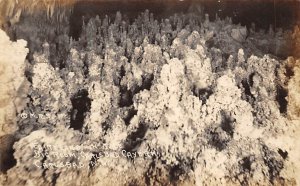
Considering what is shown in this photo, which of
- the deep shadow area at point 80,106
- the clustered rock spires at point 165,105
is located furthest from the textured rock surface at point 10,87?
the deep shadow area at point 80,106

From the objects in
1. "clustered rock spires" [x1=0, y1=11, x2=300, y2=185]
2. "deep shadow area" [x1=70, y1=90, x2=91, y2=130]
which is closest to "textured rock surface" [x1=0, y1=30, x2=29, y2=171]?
"clustered rock spires" [x1=0, y1=11, x2=300, y2=185]

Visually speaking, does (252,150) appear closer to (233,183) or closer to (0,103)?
(233,183)

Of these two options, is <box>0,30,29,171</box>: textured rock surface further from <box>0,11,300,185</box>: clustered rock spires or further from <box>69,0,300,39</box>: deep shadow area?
<box>69,0,300,39</box>: deep shadow area

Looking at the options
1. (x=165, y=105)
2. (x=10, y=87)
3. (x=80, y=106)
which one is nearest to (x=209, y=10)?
(x=165, y=105)

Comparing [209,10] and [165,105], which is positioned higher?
[209,10]

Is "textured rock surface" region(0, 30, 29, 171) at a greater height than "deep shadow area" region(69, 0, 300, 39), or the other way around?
"deep shadow area" region(69, 0, 300, 39)

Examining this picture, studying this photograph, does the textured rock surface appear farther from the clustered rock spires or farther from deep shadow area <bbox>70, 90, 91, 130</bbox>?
deep shadow area <bbox>70, 90, 91, 130</bbox>

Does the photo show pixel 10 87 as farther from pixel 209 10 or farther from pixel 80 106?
pixel 209 10

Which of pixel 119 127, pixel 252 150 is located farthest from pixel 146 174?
pixel 252 150
